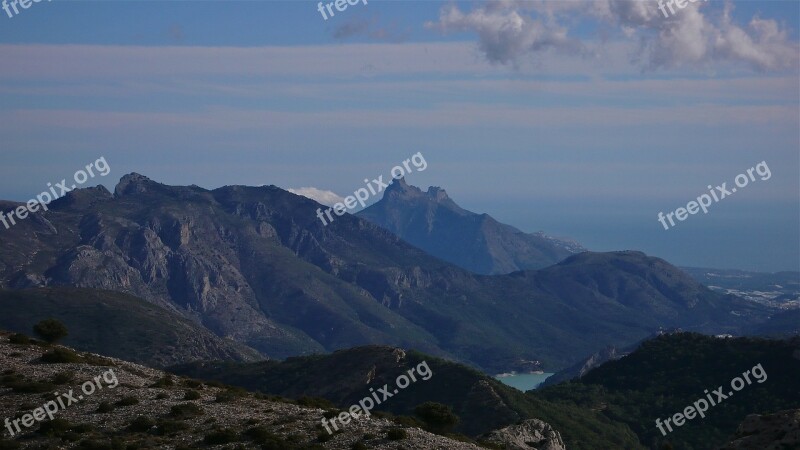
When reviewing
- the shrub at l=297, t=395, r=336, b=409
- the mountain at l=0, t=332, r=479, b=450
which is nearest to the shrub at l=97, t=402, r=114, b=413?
the mountain at l=0, t=332, r=479, b=450

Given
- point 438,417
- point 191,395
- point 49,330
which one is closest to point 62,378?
point 191,395

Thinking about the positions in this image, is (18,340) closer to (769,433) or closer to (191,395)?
(191,395)

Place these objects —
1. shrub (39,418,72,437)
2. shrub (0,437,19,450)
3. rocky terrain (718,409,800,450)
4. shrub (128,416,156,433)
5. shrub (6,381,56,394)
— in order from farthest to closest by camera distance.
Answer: rocky terrain (718,409,800,450) → shrub (6,381,56,394) → shrub (128,416,156,433) → shrub (39,418,72,437) → shrub (0,437,19,450)

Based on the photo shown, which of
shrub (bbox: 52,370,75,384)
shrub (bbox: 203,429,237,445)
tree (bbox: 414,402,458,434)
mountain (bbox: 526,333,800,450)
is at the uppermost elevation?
shrub (bbox: 52,370,75,384)

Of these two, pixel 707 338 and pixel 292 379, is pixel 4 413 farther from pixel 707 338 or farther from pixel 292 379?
pixel 707 338

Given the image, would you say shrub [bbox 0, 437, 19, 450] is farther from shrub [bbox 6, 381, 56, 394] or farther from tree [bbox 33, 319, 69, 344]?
tree [bbox 33, 319, 69, 344]

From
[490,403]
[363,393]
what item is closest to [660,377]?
[490,403]
